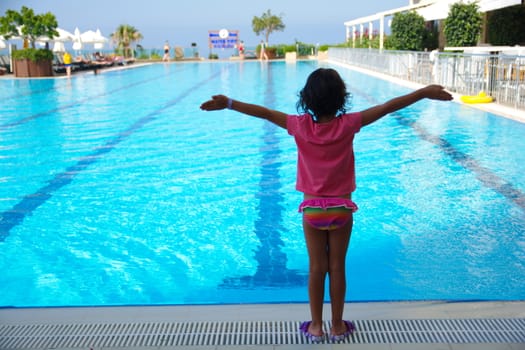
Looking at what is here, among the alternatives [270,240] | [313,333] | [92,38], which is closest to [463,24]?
[270,240]

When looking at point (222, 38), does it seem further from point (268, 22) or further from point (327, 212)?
point (327, 212)

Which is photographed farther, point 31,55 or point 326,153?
point 31,55

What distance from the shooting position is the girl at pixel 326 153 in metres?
2.35

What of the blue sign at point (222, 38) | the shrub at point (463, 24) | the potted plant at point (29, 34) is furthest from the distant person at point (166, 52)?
the shrub at point (463, 24)

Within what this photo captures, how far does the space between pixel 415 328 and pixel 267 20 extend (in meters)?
59.9

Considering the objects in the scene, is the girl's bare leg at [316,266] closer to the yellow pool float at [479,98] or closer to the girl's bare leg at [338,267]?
the girl's bare leg at [338,267]

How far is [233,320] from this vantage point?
2.80 metres

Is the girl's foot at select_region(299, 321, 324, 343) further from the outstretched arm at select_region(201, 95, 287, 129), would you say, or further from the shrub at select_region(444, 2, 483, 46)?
the shrub at select_region(444, 2, 483, 46)

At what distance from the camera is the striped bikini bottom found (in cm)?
236

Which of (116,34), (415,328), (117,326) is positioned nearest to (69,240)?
(117,326)

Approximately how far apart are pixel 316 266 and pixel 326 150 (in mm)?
509

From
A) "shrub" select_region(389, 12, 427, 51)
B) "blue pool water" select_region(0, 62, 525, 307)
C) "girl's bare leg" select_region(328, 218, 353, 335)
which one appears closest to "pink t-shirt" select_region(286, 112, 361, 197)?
"girl's bare leg" select_region(328, 218, 353, 335)

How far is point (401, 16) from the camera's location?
20188mm

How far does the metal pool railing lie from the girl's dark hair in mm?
8702
